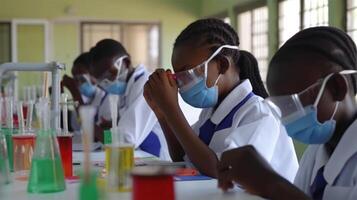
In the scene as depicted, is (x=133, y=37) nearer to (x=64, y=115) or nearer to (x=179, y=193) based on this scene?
(x=64, y=115)

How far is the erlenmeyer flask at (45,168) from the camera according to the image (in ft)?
4.24

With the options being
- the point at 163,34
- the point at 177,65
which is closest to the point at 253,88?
the point at 177,65

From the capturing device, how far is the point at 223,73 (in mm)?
A: 1813

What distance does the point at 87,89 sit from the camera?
384 cm

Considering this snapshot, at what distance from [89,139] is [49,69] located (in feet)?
2.66

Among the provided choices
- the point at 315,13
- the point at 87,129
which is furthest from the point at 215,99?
the point at 315,13

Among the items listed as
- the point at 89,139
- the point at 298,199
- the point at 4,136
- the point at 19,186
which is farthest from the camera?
the point at 4,136

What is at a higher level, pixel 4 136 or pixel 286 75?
pixel 286 75

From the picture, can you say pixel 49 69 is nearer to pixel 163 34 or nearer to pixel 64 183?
pixel 64 183

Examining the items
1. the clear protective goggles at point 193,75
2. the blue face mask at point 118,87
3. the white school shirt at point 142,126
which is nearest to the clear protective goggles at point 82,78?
the blue face mask at point 118,87

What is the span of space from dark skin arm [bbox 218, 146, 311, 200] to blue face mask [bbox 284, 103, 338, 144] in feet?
0.49

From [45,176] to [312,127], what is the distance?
68 cm

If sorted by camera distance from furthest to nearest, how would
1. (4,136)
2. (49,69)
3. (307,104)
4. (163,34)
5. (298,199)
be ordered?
(163,34) < (49,69) < (4,136) < (307,104) < (298,199)

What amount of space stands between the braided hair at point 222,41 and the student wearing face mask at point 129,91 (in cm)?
67
